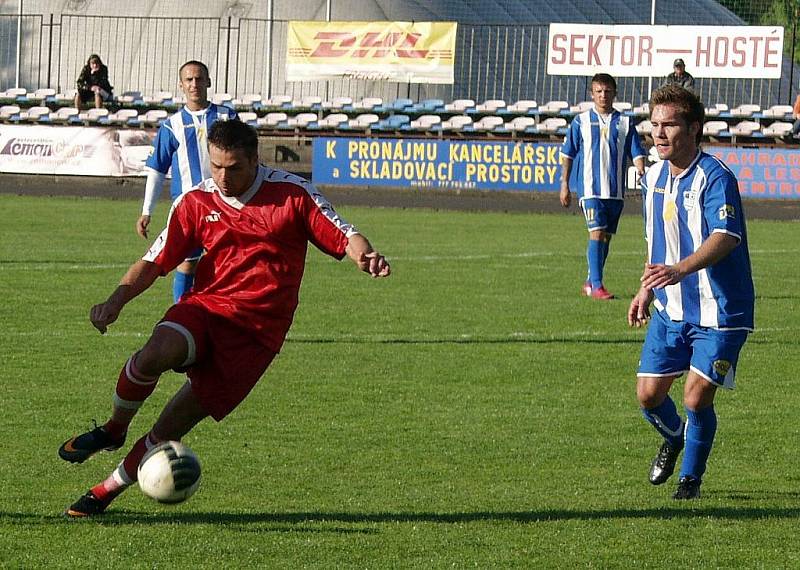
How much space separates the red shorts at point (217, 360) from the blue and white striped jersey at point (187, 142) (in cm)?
506

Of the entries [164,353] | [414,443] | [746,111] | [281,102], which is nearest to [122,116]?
[281,102]

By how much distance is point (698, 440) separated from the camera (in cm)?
610

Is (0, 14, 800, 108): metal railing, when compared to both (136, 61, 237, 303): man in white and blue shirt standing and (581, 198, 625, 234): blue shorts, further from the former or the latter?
(136, 61, 237, 303): man in white and blue shirt standing

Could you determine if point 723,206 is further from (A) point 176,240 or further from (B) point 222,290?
(A) point 176,240

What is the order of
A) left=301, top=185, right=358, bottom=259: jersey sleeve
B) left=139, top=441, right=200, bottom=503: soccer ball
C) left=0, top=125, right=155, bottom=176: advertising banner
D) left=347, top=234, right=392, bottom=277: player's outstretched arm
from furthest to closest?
left=0, top=125, right=155, bottom=176: advertising banner
left=301, top=185, right=358, bottom=259: jersey sleeve
left=347, top=234, right=392, bottom=277: player's outstretched arm
left=139, top=441, right=200, bottom=503: soccer ball

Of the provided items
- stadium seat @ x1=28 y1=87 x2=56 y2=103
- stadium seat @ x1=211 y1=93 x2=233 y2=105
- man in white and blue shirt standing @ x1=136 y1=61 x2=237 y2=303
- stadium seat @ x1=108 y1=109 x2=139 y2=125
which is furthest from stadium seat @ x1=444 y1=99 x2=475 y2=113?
man in white and blue shirt standing @ x1=136 y1=61 x2=237 y2=303

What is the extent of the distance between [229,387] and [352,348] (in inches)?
186

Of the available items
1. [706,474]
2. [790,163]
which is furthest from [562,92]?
[706,474]

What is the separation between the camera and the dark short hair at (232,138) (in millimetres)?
5384

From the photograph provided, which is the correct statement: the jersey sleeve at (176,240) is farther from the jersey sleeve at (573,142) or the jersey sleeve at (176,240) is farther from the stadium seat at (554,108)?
the stadium seat at (554,108)

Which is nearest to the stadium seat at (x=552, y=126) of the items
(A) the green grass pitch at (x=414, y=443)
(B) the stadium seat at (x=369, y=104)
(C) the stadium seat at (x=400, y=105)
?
(C) the stadium seat at (x=400, y=105)

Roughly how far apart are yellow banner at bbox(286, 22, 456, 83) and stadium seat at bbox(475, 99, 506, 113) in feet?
4.78

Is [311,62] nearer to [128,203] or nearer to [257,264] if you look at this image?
[128,203]

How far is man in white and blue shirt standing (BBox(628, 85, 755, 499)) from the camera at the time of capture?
583 centimetres
